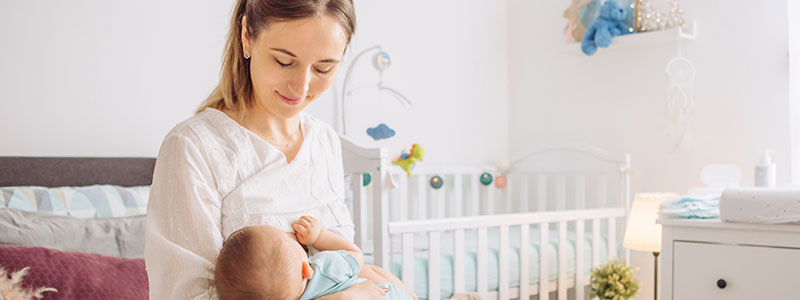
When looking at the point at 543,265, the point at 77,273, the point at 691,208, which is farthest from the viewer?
the point at 543,265

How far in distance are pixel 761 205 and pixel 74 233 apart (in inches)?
67.6

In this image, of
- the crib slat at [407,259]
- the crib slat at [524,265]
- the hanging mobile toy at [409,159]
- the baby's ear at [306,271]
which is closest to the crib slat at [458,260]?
the crib slat at [407,259]

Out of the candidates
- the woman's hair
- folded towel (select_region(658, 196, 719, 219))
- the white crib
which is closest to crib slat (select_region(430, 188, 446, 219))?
the white crib

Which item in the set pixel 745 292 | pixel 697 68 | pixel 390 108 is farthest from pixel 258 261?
pixel 697 68

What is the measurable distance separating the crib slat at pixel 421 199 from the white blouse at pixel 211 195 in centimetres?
199

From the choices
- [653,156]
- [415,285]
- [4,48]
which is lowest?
[415,285]

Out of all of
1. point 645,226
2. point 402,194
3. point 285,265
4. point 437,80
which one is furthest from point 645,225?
point 285,265

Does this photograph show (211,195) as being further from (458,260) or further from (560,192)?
(560,192)

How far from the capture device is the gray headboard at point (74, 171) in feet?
6.59

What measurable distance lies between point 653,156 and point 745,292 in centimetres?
107

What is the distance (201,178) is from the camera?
2.87ft

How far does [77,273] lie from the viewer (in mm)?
1469

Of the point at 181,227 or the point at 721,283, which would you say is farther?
the point at 721,283

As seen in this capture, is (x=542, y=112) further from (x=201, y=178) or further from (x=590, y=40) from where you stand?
(x=201, y=178)
